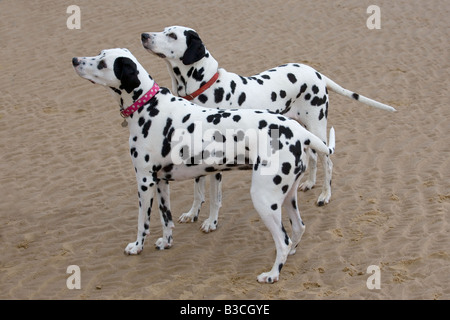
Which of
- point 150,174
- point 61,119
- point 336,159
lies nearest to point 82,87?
point 61,119

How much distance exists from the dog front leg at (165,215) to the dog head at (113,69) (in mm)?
1110

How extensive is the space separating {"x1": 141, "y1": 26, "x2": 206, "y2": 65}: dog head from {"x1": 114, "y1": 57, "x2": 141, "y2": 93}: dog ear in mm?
655

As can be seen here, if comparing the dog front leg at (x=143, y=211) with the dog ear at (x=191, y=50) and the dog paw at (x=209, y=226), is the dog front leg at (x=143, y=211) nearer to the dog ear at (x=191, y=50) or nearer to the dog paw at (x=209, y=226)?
the dog paw at (x=209, y=226)

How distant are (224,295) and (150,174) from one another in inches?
57.1

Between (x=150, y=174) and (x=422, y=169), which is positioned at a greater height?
(x=150, y=174)

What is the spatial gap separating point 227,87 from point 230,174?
2.09 metres

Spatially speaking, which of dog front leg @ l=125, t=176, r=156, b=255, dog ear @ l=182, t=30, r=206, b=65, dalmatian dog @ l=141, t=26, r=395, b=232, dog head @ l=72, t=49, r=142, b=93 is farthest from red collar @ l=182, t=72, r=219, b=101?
dog front leg @ l=125, t=176, r=156, b=255

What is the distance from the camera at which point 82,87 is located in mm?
13211

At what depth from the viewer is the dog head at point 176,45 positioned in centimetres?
783

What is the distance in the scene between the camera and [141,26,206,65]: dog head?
25.7ft

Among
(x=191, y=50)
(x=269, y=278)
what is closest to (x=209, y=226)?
(x=269, y=278)

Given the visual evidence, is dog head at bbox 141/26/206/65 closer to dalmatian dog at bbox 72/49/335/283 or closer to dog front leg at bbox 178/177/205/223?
dalmatian dog at bbox 72/49/335/283

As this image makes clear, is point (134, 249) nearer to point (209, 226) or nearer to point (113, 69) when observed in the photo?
point (209, 226)

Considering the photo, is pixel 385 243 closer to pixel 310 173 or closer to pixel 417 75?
pixel 310 173
